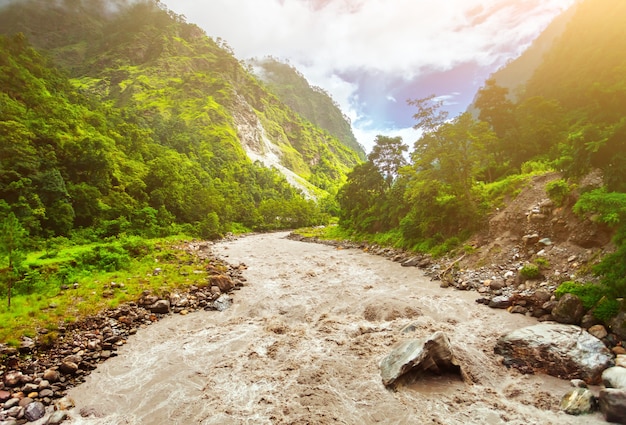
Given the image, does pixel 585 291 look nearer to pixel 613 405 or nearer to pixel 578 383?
pixel 578 383

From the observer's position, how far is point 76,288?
18.3 meters

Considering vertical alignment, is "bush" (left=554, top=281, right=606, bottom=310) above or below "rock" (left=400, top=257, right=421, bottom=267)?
above

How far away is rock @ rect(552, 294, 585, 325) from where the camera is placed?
12.2 metres

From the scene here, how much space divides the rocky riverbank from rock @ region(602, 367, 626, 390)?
51.8 ft

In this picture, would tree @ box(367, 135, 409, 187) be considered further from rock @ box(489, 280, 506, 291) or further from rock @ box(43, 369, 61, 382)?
rock @ box(43, 369, 61, 382)

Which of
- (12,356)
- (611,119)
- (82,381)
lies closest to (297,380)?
(82,381)

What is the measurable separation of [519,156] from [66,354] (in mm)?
41600

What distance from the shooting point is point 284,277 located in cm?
2608

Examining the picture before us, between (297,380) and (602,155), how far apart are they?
14971 millimetres

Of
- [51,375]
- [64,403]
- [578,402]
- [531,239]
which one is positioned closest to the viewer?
[578,402]

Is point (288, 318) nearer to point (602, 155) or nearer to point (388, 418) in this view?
point (388, 418)

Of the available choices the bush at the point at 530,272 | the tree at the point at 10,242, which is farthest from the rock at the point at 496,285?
the tree at the point at 10,242

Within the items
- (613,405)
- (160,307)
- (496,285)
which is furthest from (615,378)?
(160,307)

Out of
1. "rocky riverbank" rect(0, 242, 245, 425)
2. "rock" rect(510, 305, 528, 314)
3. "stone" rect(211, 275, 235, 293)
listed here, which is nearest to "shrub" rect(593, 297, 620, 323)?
"rock" rect(510, 305, 528, 314)
